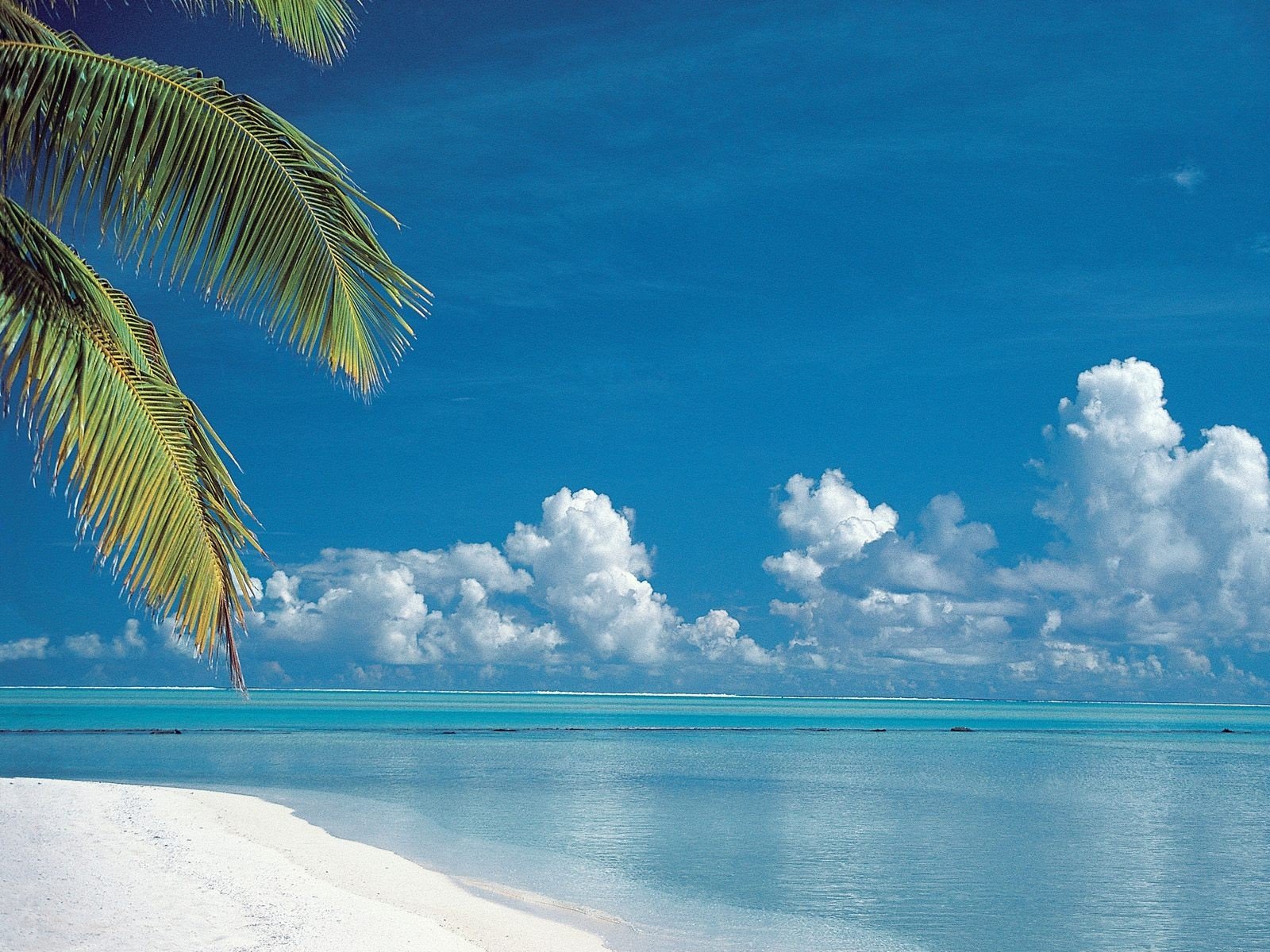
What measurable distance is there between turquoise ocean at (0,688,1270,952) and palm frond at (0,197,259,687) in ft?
28.2

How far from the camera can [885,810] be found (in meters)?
27.3

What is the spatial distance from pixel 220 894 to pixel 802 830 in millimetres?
13939

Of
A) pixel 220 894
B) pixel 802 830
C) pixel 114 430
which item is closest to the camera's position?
pixel 114 430

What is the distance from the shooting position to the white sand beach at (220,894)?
33.3ft

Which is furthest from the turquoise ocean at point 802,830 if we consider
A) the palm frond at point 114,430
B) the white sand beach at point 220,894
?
the palm frond at point 114,430

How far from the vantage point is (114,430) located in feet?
A: 16.4

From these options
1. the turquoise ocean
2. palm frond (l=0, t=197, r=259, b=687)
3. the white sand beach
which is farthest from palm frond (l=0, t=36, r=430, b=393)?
the turquoise ocean

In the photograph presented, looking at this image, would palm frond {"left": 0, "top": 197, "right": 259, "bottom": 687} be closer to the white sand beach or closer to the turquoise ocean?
the white sand beach

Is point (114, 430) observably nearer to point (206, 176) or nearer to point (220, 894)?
point (206, 176)

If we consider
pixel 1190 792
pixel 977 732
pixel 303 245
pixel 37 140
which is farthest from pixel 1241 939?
pixel 977 732

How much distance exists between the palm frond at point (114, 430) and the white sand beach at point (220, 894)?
5.85 metres

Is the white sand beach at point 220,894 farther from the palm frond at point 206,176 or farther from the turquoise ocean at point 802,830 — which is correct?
the palm frond at point 206,176

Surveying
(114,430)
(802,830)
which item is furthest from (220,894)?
(802,830)

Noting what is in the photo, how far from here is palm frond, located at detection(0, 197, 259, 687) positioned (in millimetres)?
4922
